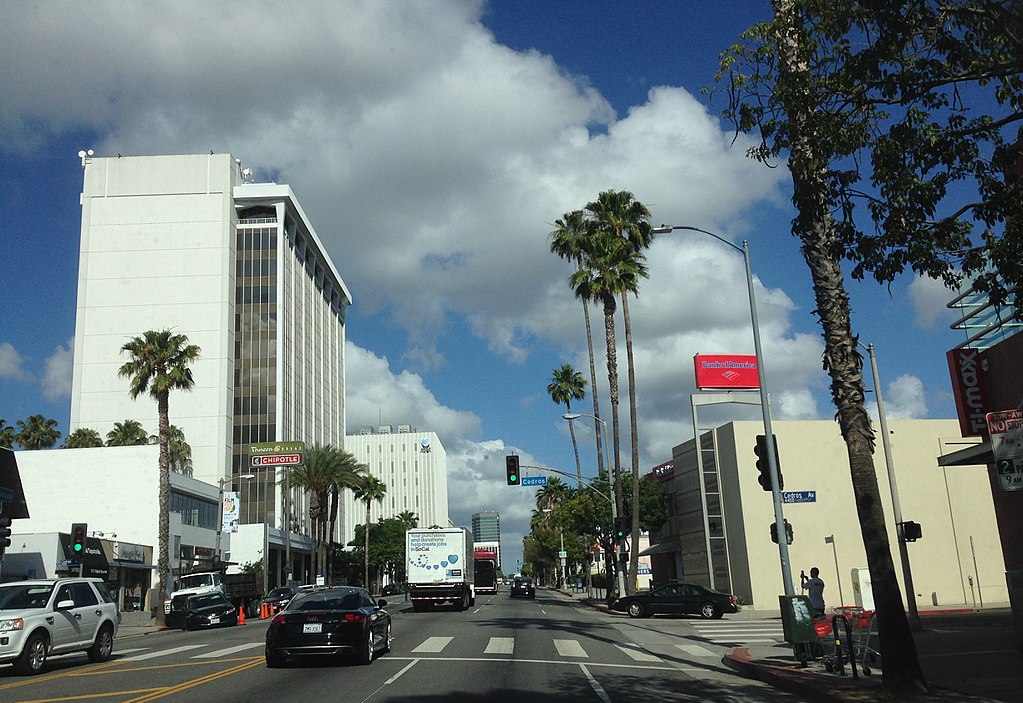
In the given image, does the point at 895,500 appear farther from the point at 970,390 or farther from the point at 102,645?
the point at 102,645

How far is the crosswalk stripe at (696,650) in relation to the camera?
19109 mm

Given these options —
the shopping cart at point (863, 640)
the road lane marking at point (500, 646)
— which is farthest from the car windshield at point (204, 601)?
the shopping cart at point (863, 640)

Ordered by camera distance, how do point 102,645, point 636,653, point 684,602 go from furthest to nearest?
1. point 684,602
2. point 636,653
3. point 102,645

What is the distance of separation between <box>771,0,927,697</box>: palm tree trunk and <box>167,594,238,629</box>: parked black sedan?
2845 centimetres

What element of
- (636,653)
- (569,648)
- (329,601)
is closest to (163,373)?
(569,648)

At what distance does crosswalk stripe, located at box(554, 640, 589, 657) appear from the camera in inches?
728

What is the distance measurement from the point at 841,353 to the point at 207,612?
29.0 meters

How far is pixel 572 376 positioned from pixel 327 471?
850 inches

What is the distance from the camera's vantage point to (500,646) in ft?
65.3

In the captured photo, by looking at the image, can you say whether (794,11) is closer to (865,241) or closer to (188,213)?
(865,241)

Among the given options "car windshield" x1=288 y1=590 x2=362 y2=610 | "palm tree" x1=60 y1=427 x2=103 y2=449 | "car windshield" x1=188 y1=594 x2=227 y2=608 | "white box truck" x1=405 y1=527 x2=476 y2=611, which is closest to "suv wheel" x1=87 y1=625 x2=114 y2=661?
"car windshield" x1=288 y1=590 x2=362 y2=610

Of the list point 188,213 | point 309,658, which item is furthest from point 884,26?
point 188,213

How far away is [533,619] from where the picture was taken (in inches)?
1268

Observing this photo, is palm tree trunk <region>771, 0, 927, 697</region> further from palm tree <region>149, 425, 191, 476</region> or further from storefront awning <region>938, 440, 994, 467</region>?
palm tree <region>149, 425, 191, 476</region>
